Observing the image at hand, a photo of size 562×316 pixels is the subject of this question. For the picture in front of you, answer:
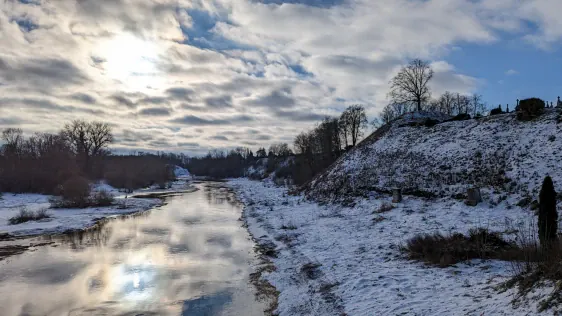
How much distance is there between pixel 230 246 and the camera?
19.2 metres

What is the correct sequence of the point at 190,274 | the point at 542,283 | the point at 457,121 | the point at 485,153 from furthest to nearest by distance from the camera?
the point at 457,121
the point at 485,153
the point at 190,274
the point at 542,283

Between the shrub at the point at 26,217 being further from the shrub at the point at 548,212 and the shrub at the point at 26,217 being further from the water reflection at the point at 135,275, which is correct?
the shrub at the point at 548,212

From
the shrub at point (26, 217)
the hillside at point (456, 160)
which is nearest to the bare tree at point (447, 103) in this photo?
the hillside at point (456, 160)

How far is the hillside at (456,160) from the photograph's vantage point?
21.5 m

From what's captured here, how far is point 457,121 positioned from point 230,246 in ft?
87.8

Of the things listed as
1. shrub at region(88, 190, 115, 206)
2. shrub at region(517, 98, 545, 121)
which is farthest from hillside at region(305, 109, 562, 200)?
shrub at region(88, 190, 115, 206)

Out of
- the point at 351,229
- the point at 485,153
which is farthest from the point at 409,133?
the point at 351,229

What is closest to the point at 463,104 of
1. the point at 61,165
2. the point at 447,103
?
the point at 447,103

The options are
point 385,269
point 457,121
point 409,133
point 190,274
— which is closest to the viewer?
point 385,269

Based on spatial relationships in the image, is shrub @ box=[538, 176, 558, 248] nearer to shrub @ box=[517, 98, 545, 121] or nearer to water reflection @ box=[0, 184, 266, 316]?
water reflection @ box=[0, 184, 266, 316]

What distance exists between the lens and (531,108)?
26734 millimetres

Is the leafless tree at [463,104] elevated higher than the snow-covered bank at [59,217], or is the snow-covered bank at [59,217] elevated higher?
the leafless tree at [463,104]

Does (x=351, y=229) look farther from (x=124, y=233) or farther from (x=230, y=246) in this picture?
(x=124, y=233)

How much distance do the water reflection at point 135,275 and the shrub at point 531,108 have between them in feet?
76.3
